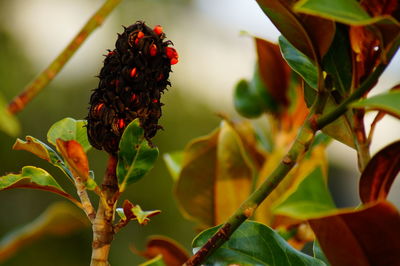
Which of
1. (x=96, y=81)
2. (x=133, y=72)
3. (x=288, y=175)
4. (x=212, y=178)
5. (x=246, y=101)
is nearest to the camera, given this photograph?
(x=133, y=72)

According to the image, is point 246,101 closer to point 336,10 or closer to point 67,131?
point 67,131

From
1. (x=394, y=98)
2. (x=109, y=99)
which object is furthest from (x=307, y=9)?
(x=109, y=99)

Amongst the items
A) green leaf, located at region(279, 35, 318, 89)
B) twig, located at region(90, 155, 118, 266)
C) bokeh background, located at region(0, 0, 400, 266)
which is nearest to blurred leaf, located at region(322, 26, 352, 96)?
green leaf, located at region(279, 35, 318, 89)

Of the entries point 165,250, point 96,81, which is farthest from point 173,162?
point 96,81

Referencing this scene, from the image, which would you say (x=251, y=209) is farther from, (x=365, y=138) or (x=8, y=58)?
(x=8, y=58)

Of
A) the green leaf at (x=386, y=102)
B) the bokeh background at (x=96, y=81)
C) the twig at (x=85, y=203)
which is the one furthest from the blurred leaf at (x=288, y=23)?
the bokeh background at (x=96, y=81)
